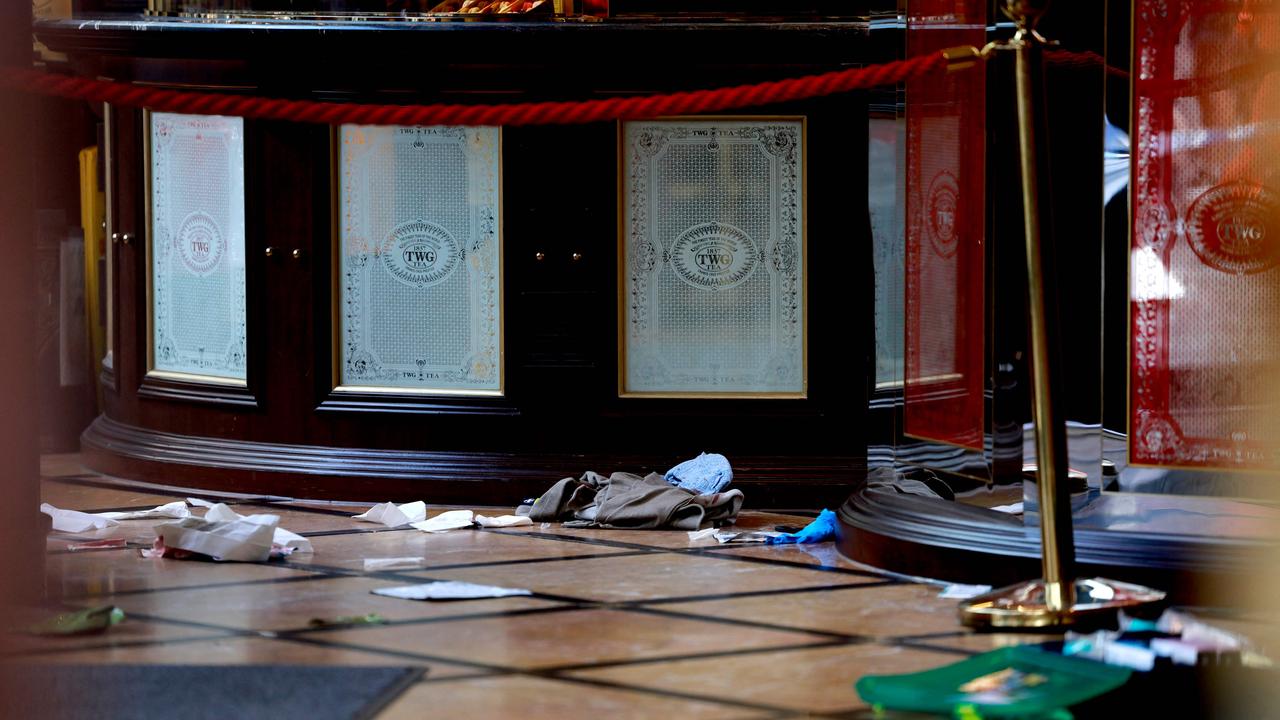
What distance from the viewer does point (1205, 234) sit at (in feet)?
10.4

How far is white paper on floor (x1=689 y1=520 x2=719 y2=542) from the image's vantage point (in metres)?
3.95

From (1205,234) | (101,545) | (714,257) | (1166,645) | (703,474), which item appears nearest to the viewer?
(1166,645)

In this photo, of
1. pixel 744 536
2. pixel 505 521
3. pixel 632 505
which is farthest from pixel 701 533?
pixel 505 521

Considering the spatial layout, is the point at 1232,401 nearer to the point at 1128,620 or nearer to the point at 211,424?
the point at 1128,620

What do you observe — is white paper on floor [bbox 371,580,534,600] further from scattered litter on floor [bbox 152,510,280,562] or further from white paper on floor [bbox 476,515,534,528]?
white paper on floor [bbox 476,515,534,528]

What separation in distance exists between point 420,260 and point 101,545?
1162 mm

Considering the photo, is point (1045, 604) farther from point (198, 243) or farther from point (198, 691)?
point (198, 243)

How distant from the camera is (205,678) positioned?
2.62 m

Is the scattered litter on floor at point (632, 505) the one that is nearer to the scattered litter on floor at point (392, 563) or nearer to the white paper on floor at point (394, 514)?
the white paper on floor at point (394, 514)

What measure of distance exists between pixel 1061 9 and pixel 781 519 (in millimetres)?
1513

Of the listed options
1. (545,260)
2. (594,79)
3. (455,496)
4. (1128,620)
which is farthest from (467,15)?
(1128,620)

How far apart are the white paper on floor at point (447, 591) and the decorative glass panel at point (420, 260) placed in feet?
4.02

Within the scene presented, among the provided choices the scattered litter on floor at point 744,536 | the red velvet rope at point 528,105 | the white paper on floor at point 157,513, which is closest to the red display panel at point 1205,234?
the red velvet rope at point 528,105

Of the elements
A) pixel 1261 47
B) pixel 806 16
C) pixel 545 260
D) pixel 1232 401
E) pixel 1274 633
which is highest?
pixel 806 16
